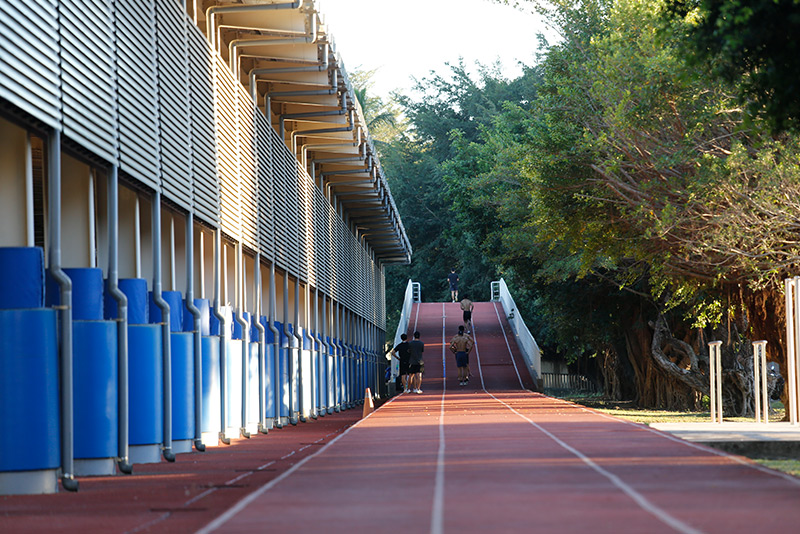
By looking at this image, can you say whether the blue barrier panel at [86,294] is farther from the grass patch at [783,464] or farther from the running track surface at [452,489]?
the grass patch at [783,464]

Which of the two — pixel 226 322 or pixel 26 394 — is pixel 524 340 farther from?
pixel 26 394

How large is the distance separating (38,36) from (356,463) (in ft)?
17.4

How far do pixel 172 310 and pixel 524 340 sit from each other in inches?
1100

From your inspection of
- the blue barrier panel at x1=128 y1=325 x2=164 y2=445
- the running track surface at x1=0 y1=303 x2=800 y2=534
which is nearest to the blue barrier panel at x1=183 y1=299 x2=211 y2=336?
the running track surface at x1=0 y1=303 x2=800 y2=534

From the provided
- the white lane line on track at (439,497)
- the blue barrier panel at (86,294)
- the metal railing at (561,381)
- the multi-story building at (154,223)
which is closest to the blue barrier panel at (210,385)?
the multi-story building at (154,223)

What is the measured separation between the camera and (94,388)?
11859 mm

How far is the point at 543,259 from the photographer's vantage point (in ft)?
110

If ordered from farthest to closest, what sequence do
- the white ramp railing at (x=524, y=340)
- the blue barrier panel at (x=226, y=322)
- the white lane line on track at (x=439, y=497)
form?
the white ramp railing at (x=524, y=340) → the blue barrier panel at (x=226, y=322) → the white lane line on track at (x=439, y=497)

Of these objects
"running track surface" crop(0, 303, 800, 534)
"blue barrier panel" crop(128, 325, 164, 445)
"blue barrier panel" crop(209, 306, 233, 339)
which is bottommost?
"running track surface" crop(0, 303, 800, 534)

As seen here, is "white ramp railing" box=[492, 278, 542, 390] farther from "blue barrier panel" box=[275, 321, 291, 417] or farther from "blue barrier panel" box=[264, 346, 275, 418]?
"blue barrier panel" box=[264, 346, 275, 418]

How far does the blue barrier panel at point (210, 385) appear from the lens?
16844mm

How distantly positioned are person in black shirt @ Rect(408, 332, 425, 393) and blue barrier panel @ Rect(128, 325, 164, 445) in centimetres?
1692

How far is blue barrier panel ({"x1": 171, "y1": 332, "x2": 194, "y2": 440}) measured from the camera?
15234 mm

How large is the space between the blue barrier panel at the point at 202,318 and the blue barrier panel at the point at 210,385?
154 mm
